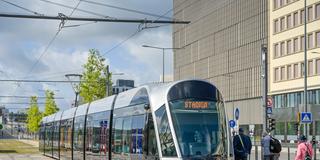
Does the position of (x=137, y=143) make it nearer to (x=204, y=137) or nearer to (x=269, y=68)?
(x=204, y=137)

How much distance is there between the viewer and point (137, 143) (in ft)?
61.7

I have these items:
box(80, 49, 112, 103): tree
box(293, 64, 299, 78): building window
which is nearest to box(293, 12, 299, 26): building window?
box(293, 64, 299, 78): building window

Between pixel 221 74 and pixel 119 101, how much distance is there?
75.2 metres

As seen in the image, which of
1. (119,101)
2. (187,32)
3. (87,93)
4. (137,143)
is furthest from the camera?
(187,32)

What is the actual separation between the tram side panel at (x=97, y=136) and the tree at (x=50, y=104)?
266 feet

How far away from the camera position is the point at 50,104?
4321 inches

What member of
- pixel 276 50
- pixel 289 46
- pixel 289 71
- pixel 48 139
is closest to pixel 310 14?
pixel 289 46

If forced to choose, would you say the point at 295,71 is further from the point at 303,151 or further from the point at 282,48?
the point at 303,151

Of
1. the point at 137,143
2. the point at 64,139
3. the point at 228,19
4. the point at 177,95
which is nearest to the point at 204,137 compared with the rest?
the point at 177,95

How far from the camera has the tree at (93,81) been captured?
63.5m

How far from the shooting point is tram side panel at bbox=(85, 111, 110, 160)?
23906 mm

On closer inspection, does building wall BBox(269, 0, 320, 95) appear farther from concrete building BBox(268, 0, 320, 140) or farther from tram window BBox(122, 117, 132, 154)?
tram window BBox(122, 117, 132, 154)

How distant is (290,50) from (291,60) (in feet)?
4.05

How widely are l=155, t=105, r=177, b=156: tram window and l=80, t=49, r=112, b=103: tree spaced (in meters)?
46.5
